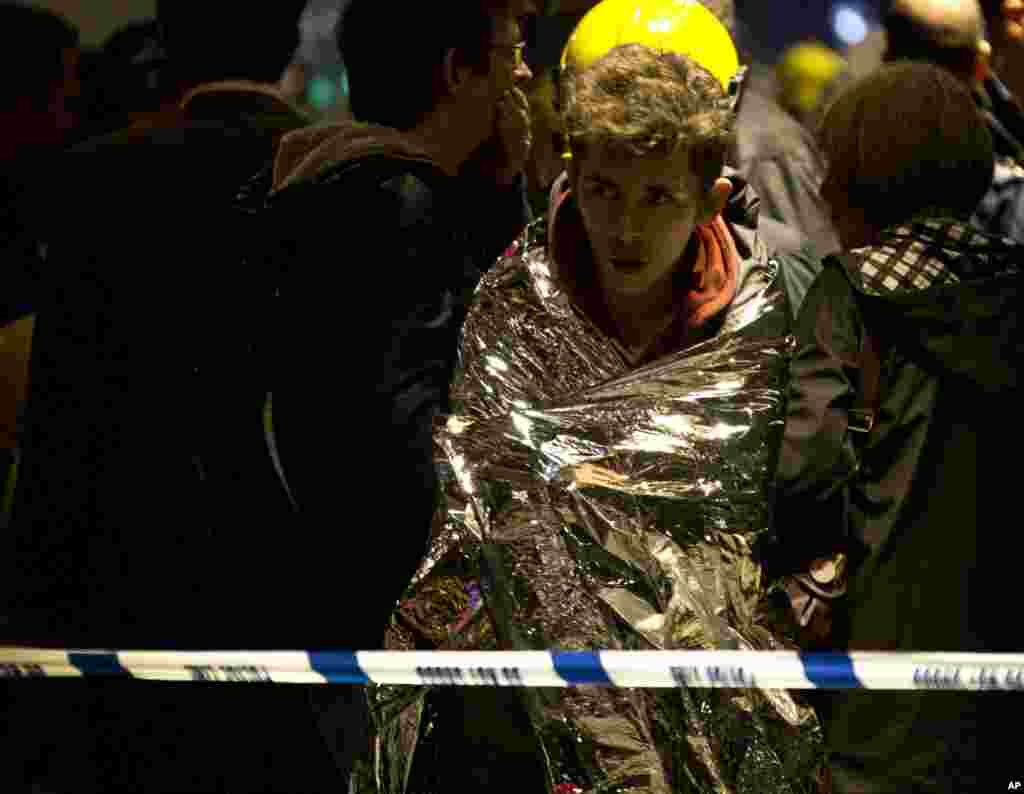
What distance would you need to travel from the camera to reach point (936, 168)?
8.97 feet

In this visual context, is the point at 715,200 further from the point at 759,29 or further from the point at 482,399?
the point at 759,29

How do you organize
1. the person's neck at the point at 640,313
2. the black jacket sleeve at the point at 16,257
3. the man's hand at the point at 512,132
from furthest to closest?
the black jacket sleeve at the point at 16,257
the man's hand at the point at 512,132
the person's neck at the point at 640,313

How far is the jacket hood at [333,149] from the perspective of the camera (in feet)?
8.37

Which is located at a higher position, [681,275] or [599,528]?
[681,275]

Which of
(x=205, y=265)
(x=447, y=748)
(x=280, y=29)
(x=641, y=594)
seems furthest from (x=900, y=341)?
(x=280, y=29)

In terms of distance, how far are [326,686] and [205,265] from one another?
74 cm

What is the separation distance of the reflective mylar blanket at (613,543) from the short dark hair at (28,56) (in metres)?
1.77

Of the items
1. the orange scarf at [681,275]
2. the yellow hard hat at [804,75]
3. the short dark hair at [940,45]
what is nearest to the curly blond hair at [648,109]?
the orange scarf at [681,275]

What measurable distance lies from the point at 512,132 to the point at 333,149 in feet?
1.45

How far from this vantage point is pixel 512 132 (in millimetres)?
2918

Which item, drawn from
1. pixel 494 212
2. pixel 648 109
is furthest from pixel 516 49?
A: pixel 648 109

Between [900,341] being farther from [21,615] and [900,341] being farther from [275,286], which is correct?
[21,615]

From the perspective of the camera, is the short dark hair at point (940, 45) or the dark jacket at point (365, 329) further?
the short dark hair at point (940, 45)

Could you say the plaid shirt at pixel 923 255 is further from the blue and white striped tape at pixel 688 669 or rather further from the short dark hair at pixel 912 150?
the blue and white striped tape at pixel 688 669
